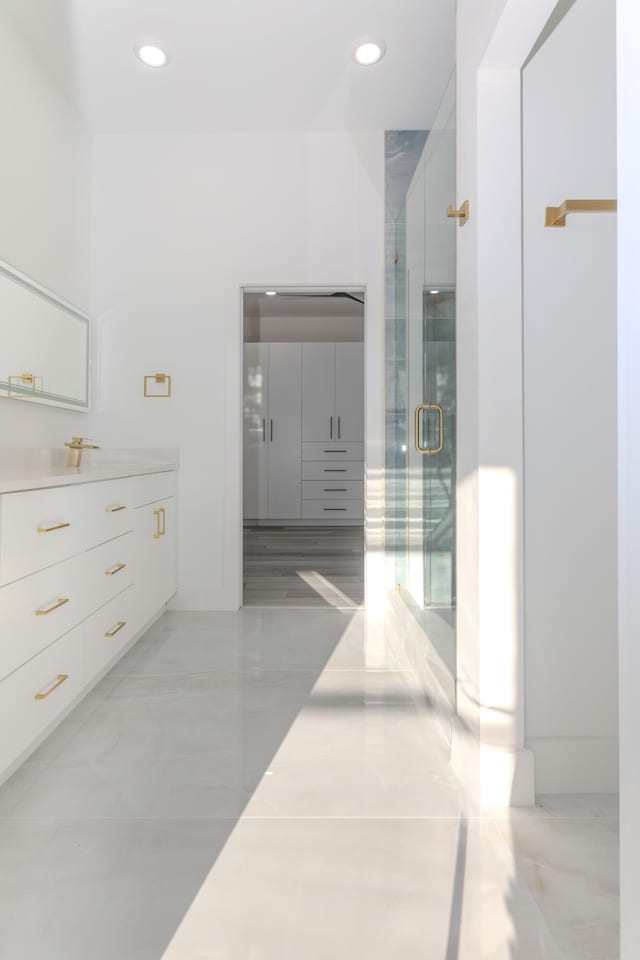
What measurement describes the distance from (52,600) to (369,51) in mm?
2718

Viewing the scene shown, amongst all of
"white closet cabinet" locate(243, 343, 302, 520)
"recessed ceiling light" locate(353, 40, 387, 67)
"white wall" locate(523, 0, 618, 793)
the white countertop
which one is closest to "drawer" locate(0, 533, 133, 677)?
the white countertop

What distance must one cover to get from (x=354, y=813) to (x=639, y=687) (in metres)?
1.05

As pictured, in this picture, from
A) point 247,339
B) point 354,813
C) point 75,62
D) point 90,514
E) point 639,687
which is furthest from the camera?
point 247,339

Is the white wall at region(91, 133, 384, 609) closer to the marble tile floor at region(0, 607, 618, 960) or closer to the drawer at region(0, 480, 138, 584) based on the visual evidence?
the drawer at region(0, 480, 138, 584)

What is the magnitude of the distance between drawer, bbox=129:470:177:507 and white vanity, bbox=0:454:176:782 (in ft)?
0.04

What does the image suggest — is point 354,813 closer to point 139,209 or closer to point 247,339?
point 139,209

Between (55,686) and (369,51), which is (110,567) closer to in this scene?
(55,686)

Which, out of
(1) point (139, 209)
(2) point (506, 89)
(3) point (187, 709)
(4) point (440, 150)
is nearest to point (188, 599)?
(3) point (187, 709)

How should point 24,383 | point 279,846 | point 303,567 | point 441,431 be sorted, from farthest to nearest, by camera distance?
point 303,567
point 24,383
point 441,431
point 279,846

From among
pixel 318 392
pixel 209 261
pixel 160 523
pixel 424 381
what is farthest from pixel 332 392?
pixel 424 381

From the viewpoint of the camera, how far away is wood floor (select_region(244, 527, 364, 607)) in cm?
410

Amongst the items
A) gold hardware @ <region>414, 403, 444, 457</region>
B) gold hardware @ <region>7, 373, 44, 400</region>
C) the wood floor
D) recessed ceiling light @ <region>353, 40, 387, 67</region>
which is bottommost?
the wood floor

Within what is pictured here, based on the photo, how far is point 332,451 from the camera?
7.81 metres

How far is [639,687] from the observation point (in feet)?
2.49
